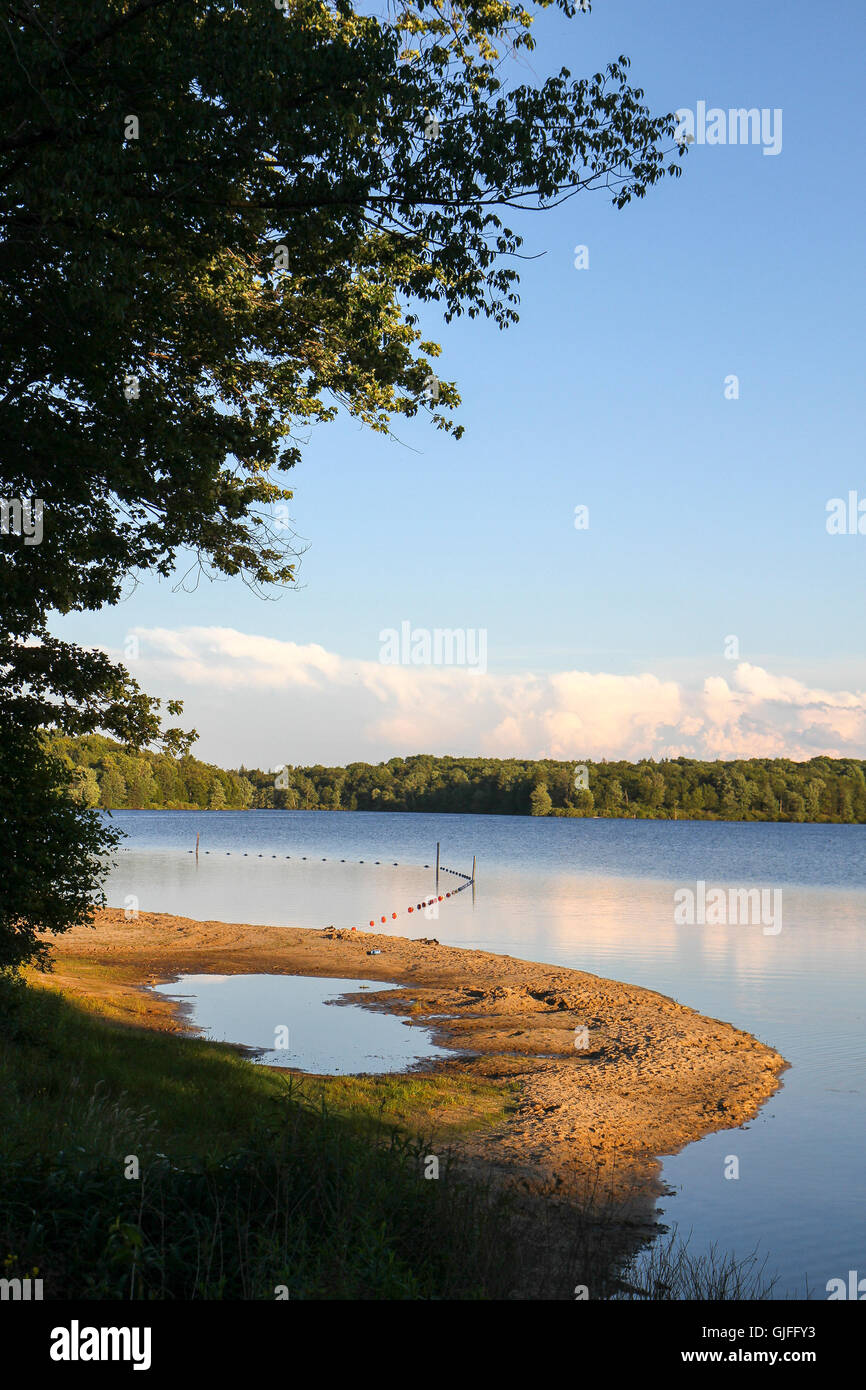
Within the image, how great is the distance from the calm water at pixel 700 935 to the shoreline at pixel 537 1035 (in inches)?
29.0

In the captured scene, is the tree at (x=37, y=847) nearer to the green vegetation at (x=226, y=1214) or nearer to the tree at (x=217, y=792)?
the green vegetation at (x=226, y=1214)

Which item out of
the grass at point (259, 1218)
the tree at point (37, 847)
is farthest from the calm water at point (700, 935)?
the tree at point (37, 847)

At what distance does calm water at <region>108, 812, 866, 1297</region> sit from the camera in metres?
13.5

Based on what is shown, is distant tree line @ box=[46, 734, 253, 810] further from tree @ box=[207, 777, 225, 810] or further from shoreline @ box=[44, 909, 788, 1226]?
shoreline @ box=[44, 909, 788, 1226]

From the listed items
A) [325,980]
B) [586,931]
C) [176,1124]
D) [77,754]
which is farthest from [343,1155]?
[77,754]

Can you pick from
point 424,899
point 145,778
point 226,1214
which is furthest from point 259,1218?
point 145,778

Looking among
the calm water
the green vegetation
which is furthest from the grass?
the calm water

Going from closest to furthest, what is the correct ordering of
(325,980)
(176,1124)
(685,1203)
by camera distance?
(176,1124) → (685,1203) → (325,980)

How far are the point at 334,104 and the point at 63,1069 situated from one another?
1146cm

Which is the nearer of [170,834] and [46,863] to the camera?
[46,863]

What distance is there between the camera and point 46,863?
13961mm

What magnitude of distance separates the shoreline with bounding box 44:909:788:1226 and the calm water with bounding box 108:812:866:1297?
0.74 meters

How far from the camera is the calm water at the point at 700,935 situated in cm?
1349
